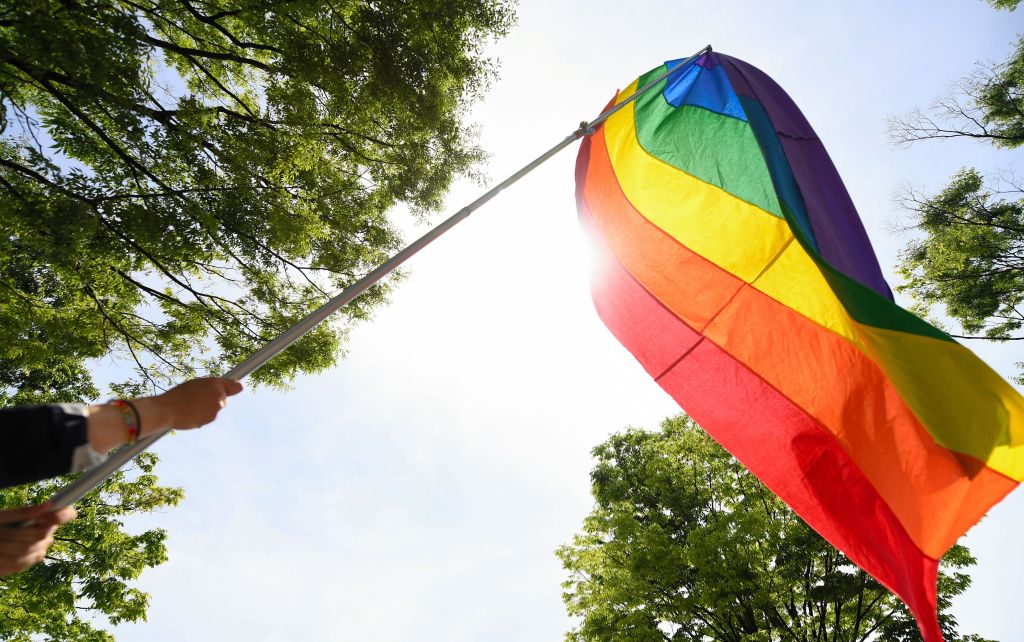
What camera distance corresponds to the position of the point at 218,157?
17.7ft

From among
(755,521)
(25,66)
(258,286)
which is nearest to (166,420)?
(25,66)

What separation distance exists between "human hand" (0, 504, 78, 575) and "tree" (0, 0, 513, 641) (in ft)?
12.4

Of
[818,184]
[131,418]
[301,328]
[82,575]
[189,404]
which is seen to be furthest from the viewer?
[82,575]

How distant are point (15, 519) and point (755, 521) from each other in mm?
11122

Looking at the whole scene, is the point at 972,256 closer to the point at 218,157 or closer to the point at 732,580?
the point at 732,580

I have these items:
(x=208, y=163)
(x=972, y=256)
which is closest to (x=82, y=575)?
(x=208, y=163)

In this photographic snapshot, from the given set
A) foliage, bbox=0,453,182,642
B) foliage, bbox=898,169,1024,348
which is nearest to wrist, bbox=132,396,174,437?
foliage, bbox=0,453,182,642

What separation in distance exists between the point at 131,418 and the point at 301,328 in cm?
74

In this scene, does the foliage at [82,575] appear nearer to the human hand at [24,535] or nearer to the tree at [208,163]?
the tree at [208,163]

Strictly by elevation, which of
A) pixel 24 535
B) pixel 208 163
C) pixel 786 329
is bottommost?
pixel 24 535

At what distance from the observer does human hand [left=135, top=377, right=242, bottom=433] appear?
1.64 m

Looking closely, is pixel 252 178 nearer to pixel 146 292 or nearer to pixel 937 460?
pixel 146 292

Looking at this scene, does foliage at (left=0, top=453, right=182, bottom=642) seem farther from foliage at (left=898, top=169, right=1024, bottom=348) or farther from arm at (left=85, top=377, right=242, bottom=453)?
foliage at (left=898, top=169, right=1024, bottom=348)

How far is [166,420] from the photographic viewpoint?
1.68 metres
